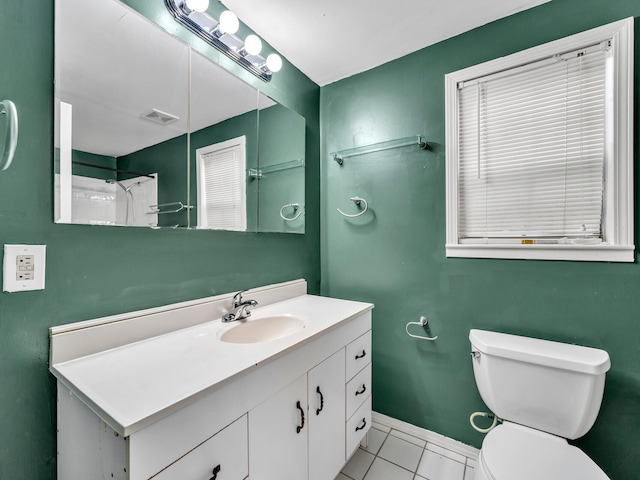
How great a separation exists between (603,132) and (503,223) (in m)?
0.53

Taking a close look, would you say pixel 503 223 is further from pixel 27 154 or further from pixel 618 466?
pixel 27 154

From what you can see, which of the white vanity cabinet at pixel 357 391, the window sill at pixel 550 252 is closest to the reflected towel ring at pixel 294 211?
the white vanity cabinet at pixel 357 391

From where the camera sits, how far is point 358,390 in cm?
143

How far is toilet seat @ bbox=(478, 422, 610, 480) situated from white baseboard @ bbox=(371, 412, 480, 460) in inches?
18.4

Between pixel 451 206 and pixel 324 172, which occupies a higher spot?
pixel 324 172

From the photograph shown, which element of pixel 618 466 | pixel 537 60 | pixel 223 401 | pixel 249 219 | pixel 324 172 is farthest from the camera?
pixel 324 172

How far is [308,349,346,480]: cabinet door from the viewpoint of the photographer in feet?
3.55

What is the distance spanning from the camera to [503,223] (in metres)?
1.45

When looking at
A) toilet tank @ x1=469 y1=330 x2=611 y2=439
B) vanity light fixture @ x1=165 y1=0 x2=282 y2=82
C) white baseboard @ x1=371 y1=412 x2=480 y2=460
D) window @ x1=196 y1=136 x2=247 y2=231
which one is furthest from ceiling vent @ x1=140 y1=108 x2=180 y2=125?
white baseboard @ x1=371 y1=412 x2=480 y2=460

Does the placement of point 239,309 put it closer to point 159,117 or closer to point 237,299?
point 237,299

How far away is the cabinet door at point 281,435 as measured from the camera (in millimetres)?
837

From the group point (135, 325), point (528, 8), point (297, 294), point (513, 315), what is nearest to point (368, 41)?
point (528, 8)

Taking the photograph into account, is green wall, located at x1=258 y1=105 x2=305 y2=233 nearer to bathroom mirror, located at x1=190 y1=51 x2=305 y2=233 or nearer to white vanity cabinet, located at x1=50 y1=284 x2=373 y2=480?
bathroom mirror, located at x1=190 y1=51 x2=305 y2=233

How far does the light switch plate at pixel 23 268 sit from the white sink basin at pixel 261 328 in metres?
0.61
